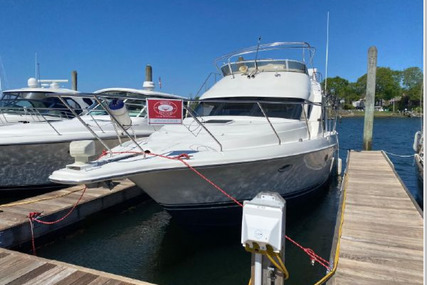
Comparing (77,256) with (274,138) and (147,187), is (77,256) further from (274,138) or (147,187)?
(274,138)

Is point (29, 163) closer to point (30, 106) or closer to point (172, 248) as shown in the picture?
point (30, 106)

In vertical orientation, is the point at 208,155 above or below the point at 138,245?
above

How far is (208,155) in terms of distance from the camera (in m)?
4.54

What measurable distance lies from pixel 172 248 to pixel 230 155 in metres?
2.01

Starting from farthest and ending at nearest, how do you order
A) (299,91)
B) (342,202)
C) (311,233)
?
(299,91)
(311,233)
(342,202)

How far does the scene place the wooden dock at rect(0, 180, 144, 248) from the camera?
17.3 ft

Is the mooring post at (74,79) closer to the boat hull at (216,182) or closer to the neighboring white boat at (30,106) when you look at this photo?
the neighboring white boat at (30,106)

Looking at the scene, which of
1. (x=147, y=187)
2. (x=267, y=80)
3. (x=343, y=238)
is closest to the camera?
(x=343, y=238)

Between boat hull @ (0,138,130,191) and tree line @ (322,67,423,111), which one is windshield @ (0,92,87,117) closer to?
boat hull @ (0,138,130,191)

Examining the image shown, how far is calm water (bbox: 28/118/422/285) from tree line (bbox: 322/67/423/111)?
79.2 m

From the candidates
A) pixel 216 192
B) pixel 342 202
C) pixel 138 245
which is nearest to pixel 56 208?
pixel 138 245

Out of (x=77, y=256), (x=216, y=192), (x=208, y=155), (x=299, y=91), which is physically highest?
(x=299, y=91)

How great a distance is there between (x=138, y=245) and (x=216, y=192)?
183 cm

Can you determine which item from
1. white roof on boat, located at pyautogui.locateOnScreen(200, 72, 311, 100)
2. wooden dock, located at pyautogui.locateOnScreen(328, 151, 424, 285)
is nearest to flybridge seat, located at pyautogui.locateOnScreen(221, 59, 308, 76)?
white roof on boat, located at pyautogui.locateOnScreen(200, 72, 311, 100)
